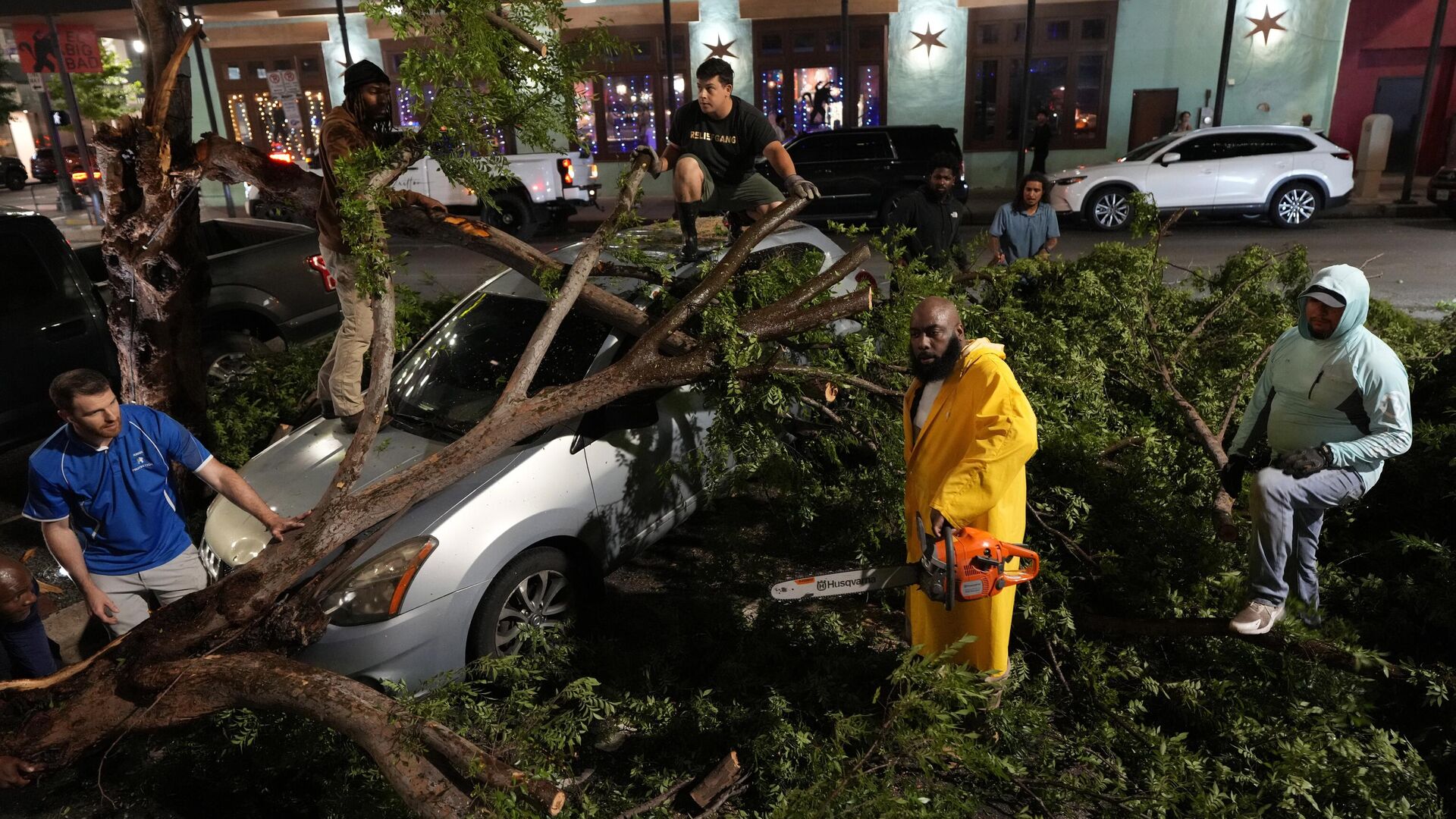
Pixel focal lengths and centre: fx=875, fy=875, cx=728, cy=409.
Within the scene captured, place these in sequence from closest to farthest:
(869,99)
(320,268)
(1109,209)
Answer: (320,268), (1109,209), (869,99)

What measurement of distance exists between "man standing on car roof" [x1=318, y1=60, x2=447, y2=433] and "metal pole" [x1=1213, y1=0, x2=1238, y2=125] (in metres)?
16.5

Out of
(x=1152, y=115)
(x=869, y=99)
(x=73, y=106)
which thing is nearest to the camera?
(x=73, y=106)

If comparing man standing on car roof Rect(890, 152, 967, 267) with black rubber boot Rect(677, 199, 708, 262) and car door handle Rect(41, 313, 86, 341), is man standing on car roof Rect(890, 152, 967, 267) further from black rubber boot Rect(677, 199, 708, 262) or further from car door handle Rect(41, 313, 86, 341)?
car door handle Rect(41, 313, 86, 341)

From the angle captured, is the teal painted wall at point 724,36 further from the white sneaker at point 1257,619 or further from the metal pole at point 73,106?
the white sneaker at point 1257,619

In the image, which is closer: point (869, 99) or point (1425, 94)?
point (1425, 94)

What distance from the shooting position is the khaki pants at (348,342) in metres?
4.92

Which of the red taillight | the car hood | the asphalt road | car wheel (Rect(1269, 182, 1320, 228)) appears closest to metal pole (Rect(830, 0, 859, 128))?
the asphalt road

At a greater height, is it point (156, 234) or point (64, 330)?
point (156, 234)

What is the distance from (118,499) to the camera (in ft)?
11.9

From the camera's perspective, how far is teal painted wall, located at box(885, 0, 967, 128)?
1823 centimetres

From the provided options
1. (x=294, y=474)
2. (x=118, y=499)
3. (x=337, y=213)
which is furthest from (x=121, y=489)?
(x=337, y=213)

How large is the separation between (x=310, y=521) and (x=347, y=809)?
Result: 3.91ft

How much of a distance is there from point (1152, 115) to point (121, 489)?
63.7 ft

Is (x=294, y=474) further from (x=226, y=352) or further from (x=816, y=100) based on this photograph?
(x=816, y=100)
